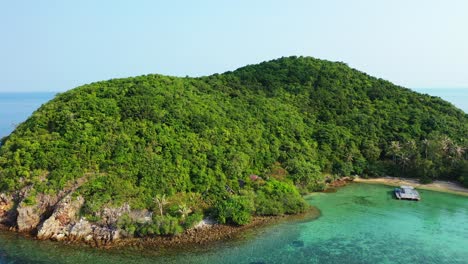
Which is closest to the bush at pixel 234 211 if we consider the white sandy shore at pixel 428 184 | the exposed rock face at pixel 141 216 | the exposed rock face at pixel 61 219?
the exposed rock face at pixel 141 216

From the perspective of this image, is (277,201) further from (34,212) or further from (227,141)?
(34,212)

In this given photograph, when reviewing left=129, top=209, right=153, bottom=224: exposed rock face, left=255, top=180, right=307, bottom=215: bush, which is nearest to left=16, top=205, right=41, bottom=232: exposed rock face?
left=129, top=209, right=153, bottom=224: exposed rock face

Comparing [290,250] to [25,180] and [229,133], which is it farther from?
[25,180]

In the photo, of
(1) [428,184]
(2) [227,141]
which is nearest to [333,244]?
(2) [227,141]

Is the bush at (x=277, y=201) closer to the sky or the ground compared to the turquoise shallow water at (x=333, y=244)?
closer to the sky

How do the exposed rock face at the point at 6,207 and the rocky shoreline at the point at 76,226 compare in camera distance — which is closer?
the rocky shoreline at the point at 76,226

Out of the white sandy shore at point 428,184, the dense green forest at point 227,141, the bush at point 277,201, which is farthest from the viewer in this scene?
the white sandy shore at point 428,184

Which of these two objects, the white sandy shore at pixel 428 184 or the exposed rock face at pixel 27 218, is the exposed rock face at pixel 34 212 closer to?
the exposed rock face at pixel 27 218
